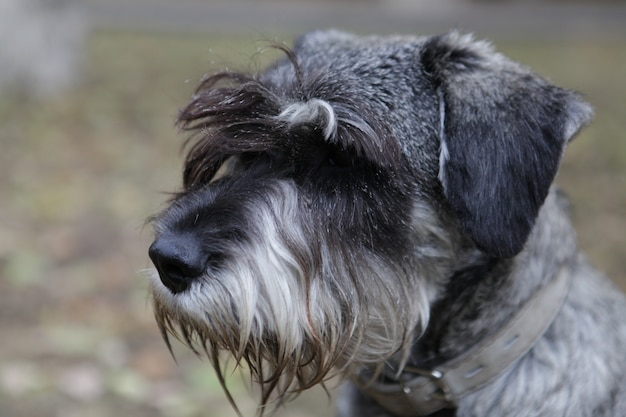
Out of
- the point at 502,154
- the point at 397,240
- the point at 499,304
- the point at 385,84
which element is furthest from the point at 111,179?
the point at 502,154

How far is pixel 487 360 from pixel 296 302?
783 millimetres

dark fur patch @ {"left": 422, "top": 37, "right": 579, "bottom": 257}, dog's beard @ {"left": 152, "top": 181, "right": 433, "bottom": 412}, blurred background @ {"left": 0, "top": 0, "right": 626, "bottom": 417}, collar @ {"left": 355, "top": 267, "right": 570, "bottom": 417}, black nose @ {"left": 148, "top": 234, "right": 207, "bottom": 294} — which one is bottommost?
collar @ {"left": 355, "top": 267, "right": 570, "bottom": 417}

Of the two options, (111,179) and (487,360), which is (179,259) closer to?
(487,360)

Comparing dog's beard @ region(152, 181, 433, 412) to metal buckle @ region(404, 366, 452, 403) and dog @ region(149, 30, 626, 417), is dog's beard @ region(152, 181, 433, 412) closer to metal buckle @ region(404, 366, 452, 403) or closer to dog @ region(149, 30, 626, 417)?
dog @ region(149, 30, 626, 417)

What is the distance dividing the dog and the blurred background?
0.54 m

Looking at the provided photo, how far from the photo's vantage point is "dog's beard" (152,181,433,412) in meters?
2.81

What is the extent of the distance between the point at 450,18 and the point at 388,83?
689 inches

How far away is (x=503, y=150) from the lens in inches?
117

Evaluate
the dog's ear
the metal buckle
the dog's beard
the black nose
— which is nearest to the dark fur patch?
the dog's ear

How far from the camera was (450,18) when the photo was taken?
1994cm

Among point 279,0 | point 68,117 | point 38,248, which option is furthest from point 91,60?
point 279,0

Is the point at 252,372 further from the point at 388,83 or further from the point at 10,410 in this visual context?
the point at 10,410

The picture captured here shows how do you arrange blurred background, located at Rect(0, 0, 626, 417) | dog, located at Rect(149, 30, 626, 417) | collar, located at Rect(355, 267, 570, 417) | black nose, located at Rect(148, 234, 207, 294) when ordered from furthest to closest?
1. blurred background, located at Rect(0, 0, 626, 417)
2. collar, located at Rect(355, 267, 570, 417)
3. dog, located at Rect(149, 30, 626, 417)
4. black nose, located at Rect(148, 234, 207, 294)

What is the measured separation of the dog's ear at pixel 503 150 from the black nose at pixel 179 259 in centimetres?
96
